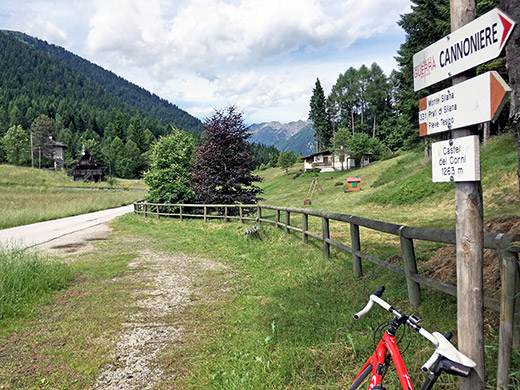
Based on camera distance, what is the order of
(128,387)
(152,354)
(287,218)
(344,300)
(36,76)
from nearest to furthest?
1. (128,387)
2. (152,354)
3. (344,300)
4. (287,218)
5. (36,76)

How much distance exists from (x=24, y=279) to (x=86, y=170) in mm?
87313

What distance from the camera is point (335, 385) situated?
3.17 m

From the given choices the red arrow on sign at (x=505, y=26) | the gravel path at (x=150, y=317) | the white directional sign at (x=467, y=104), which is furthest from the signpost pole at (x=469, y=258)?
the gravel path at (x=150, y=317)

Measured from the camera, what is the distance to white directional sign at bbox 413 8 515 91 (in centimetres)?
209

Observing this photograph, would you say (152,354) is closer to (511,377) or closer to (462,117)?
(511,377)

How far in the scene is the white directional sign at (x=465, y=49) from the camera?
209 cm

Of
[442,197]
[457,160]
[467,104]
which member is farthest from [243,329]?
[442,197]

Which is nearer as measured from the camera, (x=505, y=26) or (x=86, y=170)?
(x=505, y=26)

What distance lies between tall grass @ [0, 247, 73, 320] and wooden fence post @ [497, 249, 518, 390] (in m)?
6.26

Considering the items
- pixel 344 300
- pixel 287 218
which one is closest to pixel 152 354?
pixel 344 300

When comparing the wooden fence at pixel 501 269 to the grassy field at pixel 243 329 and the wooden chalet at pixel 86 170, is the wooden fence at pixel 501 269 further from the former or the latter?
the wooden chalet at pixel 86 170

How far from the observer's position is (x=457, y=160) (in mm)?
2385

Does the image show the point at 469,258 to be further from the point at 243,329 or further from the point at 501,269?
the point at 243,329

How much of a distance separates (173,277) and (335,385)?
5.23 meters
